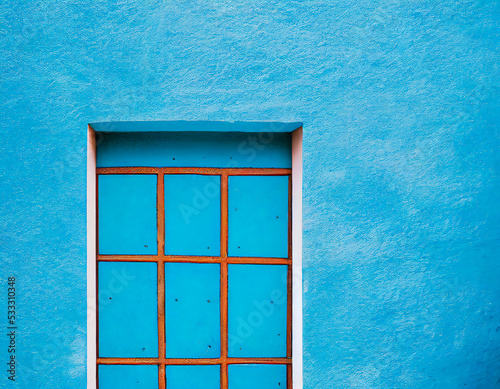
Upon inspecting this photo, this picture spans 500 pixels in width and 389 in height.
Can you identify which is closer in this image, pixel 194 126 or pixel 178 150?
pixel 194 126

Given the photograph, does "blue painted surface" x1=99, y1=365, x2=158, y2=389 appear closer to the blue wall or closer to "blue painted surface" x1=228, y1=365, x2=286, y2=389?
the blue wall

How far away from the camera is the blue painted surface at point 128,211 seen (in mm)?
2748

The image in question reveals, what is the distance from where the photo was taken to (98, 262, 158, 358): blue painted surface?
9.02 feet

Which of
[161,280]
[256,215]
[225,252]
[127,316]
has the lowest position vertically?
[127,316]

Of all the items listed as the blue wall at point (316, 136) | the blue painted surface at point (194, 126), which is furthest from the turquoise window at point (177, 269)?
the blue wall at point (316, 136)

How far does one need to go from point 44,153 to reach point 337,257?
2076 mm

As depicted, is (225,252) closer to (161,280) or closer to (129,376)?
(161,280)

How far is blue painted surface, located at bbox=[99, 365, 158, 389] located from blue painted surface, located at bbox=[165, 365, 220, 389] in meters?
0.11

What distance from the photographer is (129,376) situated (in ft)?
9.00

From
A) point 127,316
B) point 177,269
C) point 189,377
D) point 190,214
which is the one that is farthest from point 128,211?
point 189,377

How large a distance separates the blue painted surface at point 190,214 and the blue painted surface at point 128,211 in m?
0.12

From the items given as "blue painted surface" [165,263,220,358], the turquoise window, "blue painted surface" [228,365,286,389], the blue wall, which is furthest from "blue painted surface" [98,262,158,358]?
"blue painted surface" [228,365,286,389]

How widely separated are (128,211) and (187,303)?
797 mm

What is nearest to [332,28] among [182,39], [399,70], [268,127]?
[399,70]
